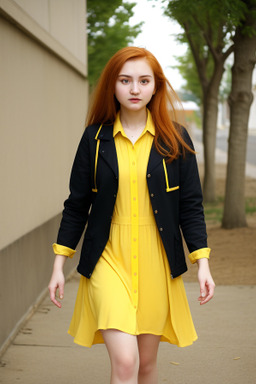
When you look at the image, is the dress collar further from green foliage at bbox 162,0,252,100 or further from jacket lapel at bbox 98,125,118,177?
green foliage at bbox 162,0,252,100

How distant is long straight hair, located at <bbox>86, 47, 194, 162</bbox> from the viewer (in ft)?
9.55

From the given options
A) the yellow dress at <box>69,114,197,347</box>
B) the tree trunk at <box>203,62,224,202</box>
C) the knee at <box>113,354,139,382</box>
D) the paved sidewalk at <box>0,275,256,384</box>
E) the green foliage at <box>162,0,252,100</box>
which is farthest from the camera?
the tree trunk at <box>203,62,224,202</box>

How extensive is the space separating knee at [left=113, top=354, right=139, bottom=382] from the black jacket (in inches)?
16.4

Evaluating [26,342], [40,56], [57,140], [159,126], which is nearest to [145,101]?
[159,126]

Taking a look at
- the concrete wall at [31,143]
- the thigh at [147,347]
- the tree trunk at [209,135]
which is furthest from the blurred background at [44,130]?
the tree trunk at [209,135]

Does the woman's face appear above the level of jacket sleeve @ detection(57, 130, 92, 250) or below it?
above

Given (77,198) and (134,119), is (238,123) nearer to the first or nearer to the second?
(134,119)

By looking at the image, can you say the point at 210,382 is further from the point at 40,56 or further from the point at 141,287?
the point at 40,56

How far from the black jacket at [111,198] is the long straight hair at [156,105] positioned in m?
0.06

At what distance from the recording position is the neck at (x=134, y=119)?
303 centimetres

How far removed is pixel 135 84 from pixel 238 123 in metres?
7.65

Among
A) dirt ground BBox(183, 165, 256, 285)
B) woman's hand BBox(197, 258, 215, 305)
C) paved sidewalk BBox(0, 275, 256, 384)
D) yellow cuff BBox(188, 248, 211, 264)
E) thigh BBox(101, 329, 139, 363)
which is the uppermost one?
yellow cuff BBox(188, 248, 211, 264)

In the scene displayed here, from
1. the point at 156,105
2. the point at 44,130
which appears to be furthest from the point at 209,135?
the point at 156,105

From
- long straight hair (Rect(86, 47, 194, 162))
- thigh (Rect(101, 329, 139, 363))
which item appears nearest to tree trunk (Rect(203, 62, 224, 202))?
long straight hair (Rect(86, 47, 194, 162))
